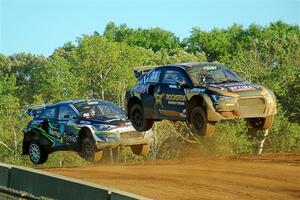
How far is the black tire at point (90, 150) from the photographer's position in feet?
64.9

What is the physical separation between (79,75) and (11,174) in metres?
46.8

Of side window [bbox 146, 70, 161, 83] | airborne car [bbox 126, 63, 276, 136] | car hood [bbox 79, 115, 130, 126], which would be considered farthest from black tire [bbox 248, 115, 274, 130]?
car hood [bbox 79, 115, 130, 126]

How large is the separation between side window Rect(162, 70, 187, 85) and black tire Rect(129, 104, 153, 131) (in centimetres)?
141

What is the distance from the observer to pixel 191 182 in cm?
1408

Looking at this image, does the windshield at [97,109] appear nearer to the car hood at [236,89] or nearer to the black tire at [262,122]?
the black tire at [262,122]

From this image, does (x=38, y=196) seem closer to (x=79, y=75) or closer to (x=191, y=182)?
(x=191, y=182)

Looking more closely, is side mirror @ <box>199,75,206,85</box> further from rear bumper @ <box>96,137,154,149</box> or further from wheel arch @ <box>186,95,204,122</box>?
rear bumper @ <box>96,137,154,149</box>

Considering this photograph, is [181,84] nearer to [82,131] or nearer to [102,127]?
[102,127]

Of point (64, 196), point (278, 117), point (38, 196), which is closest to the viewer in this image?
point (64, 196)

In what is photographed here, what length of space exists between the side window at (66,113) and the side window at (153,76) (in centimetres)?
314

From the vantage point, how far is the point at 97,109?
67.4 ft

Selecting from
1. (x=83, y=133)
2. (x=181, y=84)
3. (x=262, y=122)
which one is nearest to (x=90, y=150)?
(x=83, y=133)

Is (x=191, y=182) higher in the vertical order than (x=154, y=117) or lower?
lower

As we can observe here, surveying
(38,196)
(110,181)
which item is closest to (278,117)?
(110,181)
